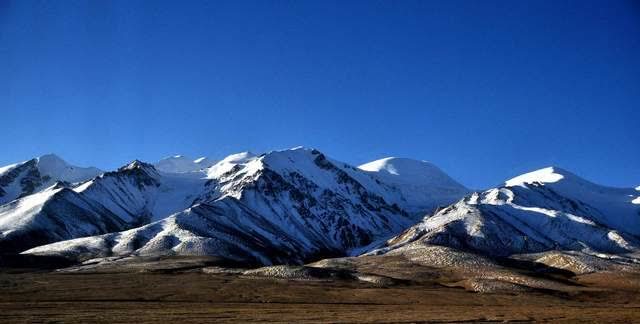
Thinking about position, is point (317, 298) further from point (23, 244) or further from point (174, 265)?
point (23, 244)

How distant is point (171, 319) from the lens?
197ft

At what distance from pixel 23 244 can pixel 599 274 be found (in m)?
166

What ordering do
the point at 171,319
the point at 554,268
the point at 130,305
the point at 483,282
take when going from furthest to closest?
the point at 554,268
the point at 483,282
the point at 130,305
the point at 171,319

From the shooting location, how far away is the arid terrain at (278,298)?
65.6 m

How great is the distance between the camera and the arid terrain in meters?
65.6

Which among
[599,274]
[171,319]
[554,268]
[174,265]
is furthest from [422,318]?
[554,268]

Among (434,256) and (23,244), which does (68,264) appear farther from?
(434,256)

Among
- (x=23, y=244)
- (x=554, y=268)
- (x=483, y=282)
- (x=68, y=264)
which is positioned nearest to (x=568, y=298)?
(x=483, y=282)

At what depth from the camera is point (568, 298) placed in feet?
374

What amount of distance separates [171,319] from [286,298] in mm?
35942

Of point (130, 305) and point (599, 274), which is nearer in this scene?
point (130, 305)

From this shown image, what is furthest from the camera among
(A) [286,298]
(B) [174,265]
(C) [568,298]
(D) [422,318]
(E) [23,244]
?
(E) [23,244]

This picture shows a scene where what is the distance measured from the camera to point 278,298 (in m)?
93.4

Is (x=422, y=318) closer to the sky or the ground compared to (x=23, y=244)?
closer to the ground
